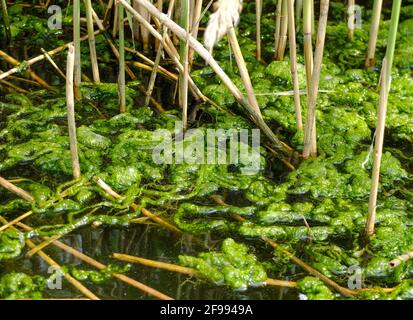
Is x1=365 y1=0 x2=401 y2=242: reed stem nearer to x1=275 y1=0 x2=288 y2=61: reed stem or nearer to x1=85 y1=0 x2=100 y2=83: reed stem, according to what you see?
x1=275 y1=0 x2=288 y2=61: reed stem

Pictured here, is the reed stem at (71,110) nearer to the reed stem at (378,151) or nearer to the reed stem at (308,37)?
the reed stem at (308,37)

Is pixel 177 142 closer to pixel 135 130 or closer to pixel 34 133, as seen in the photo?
pixel 135 130

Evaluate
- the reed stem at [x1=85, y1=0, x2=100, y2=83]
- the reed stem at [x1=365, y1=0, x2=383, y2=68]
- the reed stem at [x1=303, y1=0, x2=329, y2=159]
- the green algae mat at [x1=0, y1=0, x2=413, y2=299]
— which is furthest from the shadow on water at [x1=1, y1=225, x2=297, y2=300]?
the reed stem at [x1=365, y1=0, x2=383, y2=68]

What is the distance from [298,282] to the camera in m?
2.28

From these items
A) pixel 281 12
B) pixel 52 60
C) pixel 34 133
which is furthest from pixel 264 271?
pixel 52 60

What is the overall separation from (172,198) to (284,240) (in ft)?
1.65

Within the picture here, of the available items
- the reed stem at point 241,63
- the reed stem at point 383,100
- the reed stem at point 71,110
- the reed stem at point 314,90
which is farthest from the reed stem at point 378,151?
the reed stem at point 71,110

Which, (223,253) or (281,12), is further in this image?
(281,12)

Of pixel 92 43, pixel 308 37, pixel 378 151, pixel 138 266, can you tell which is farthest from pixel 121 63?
pixel 378 151

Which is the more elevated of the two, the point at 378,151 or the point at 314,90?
the point at 314,90

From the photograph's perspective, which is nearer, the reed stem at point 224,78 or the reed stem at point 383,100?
the reed stem at point 383,100

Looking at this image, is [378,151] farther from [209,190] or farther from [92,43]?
[92,43]

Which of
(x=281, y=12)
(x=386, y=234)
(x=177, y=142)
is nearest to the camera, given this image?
(x=386, y=234)

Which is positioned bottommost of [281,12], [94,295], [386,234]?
[94,295]
